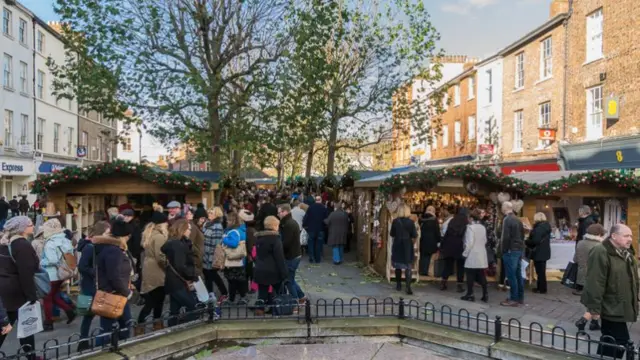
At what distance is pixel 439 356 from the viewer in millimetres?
6539

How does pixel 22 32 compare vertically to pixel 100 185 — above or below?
above

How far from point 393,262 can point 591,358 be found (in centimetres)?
432

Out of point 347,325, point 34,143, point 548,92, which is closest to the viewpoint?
point 347,325

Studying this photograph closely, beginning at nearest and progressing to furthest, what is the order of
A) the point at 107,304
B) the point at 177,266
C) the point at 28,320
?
the point at 28,320 → the point at 107,304 → the point at 177,266

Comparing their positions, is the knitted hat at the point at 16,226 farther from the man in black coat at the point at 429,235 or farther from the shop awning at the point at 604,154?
the shop awning at the point at 604,154

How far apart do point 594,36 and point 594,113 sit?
287cm

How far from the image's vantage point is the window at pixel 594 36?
727 inches

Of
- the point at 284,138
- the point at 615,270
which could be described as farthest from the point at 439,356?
the point at 284,138

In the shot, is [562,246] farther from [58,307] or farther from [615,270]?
[58,307]

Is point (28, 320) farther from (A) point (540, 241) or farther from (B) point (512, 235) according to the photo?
(A) point (540, 241)

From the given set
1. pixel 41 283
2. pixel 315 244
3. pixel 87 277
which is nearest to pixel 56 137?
pixel 315 244

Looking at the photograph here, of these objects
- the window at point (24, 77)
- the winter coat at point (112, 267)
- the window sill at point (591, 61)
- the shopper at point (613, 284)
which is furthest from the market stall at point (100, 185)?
the window at point (24, 77)

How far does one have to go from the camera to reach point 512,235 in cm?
863

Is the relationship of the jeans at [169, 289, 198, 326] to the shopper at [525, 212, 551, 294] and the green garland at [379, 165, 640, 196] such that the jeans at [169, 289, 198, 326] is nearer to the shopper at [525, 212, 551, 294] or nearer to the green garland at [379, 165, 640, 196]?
the green garland at [379, 165, 640, 196]
